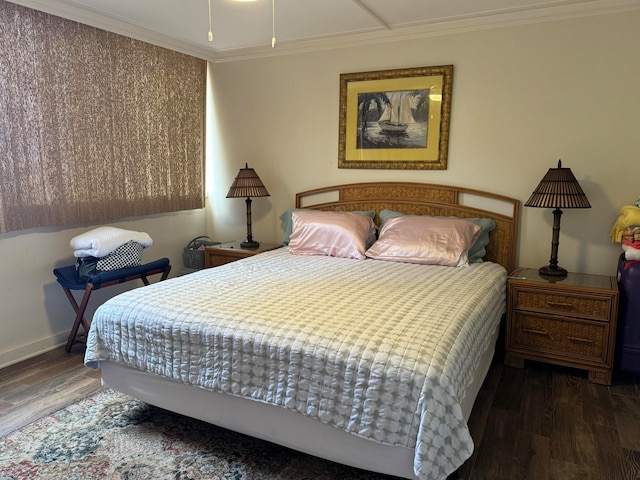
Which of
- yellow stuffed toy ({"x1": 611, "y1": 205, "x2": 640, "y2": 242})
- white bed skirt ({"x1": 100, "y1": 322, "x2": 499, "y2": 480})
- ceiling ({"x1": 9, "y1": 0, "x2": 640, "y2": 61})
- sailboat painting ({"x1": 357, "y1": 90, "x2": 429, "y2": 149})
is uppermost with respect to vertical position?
ceiling ({"x1": 9, "y1": 0, "x2": 640, "y2": 61})

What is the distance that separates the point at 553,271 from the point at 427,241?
813mm

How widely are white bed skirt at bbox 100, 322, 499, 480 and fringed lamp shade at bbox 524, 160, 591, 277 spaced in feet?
3.69

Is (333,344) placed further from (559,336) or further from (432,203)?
(432,203)

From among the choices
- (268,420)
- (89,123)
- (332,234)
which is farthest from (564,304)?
(89,123)

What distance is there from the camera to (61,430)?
226 cm

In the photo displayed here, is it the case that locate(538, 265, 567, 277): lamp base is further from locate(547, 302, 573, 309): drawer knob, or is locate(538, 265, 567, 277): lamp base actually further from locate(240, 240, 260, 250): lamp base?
locate(240, 240, 260, 250): lamp base

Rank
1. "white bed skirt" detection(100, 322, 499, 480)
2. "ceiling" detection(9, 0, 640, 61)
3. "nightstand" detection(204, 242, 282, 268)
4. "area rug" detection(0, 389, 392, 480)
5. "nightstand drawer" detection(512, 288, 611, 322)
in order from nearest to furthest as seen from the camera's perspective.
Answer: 1. "white bed skirt" detection(100, 322, 499, 480)
2. "area rug" detection(0, 389, 392, 480)
3. "nightstand drawer" detection(512, 288, 611, 322)
4. "ceiling" detection(9, 0, 640, 61)
5. "nightstand" detection(204, 242, 282, 268)

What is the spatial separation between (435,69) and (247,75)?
1716 mm

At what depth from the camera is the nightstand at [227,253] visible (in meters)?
3.86

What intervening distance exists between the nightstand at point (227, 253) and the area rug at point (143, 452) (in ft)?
5.35

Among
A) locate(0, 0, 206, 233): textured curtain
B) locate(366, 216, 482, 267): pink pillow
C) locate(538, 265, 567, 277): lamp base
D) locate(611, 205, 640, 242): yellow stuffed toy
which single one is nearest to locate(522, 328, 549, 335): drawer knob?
locate(538, 265, 567, 277): lamp base

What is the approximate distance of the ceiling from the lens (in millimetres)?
2967

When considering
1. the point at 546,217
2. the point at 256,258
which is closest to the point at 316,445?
the point at 256,258

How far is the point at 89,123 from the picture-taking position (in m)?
3.34
